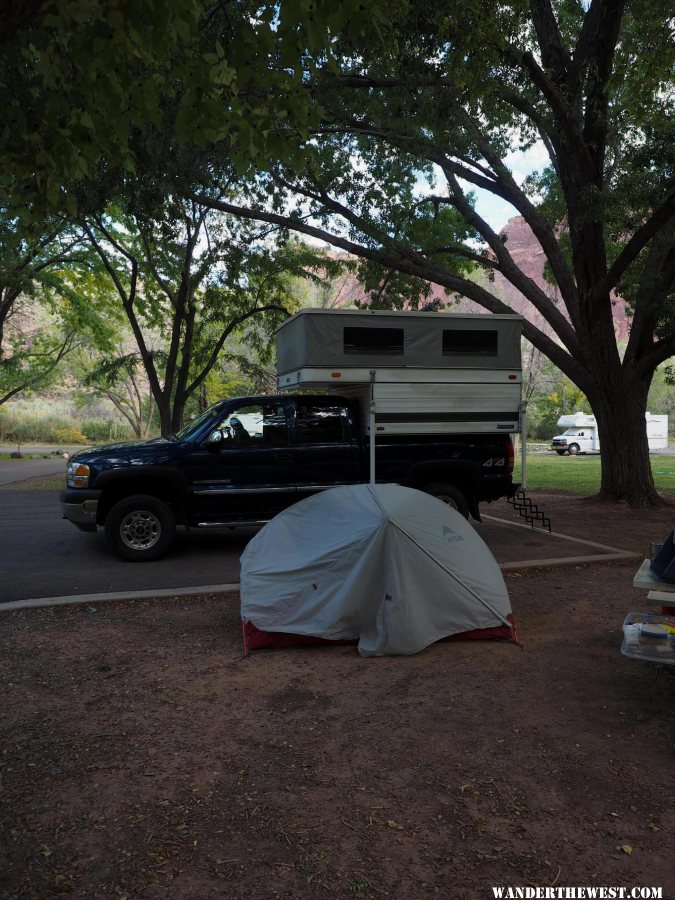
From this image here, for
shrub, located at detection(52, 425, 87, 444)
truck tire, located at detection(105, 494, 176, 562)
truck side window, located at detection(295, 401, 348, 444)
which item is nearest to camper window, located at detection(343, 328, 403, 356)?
truck side window, located at detection(295, 401, 348, 444)

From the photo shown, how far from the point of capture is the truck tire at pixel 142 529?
26.9 ft

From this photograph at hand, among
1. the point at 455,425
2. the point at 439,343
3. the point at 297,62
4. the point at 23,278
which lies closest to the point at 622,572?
the point at 455,425

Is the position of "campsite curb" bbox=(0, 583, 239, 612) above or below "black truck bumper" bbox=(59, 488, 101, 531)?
below

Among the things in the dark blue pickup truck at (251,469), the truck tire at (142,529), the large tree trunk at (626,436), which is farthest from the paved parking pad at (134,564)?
the large tree trunk at (626,436)

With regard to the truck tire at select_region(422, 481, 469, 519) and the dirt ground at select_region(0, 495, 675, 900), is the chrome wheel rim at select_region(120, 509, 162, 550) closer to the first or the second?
the dirt ground at select_region(0, 495, 675, 900)

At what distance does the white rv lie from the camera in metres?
40.5

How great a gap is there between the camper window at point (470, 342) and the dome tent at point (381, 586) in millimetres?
4014

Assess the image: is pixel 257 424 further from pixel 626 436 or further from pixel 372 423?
pixel 626 436

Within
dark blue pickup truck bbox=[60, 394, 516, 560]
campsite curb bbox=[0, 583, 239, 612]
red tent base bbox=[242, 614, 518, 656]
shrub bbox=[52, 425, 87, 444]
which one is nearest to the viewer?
red tent base bbox=[242, 614, 518, 656]

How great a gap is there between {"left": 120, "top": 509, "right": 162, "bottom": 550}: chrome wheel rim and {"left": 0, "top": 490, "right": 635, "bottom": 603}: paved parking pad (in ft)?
0.83

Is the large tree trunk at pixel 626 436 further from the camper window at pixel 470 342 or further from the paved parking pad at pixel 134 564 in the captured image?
the camper window at pixel 470 342

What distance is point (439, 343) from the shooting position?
9078 mm

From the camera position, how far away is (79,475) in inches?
317

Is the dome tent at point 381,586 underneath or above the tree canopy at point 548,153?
underneath
